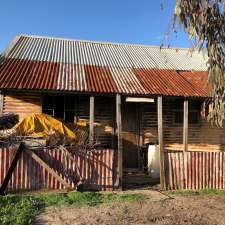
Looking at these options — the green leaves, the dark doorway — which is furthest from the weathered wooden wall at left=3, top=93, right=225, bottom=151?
the green leaves

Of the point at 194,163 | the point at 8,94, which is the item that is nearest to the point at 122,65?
the point at 8,94

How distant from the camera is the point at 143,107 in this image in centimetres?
1716

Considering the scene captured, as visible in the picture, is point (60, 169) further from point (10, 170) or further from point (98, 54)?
point (98, 54)

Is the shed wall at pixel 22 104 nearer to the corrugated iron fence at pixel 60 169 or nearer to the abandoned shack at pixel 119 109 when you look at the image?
the abandoned shack at pixel 119 109

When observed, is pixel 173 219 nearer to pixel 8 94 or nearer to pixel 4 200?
pixel 4 200

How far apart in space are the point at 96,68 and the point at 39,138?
580 cm

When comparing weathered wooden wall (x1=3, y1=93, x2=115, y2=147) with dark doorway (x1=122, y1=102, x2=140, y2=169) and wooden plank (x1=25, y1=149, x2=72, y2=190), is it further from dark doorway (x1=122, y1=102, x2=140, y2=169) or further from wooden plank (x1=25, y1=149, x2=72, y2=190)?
wooden plank (x1=25, y1=149, x2=72, y2=190)

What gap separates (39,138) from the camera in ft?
39.5

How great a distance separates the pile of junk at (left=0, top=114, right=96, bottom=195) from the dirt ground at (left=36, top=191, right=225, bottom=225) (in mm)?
1939

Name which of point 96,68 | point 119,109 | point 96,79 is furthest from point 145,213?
point 96,68

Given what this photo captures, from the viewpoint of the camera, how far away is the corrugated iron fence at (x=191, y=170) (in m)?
12.7

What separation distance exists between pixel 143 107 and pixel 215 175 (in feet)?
16.9

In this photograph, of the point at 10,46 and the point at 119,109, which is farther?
the point at 10,46

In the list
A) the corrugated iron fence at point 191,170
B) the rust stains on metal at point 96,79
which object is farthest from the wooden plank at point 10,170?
the corrugated iron fence at point 191,170
